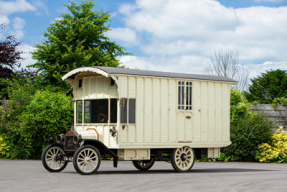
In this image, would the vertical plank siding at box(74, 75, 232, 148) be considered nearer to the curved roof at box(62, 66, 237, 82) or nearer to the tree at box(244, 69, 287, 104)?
the curved roof at box(62, 66, 237, 82)

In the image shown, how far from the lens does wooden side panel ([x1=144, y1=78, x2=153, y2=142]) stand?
13.7 meters

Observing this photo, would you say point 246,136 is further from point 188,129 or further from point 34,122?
point 34,122

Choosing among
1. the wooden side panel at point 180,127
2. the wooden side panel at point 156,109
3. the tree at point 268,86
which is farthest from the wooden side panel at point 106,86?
Result: the tree at point 268,86

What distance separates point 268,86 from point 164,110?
3871cm

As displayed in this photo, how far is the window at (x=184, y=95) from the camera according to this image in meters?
14.5

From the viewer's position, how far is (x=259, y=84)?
51875mm

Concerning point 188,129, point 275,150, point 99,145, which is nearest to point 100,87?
point 99,145

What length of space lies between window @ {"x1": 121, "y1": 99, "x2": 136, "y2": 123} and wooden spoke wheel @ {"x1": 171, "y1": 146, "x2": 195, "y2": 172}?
1.89 m

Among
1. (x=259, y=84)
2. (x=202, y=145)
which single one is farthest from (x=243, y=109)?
(x=259, y=84)

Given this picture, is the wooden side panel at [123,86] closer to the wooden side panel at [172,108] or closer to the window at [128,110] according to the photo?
the window at [128,110]

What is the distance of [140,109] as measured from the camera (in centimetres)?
1365

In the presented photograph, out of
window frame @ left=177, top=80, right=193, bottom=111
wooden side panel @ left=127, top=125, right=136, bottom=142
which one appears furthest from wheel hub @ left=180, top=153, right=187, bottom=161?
wooden side panel @ left=127, top=125, right=136, bottom=142

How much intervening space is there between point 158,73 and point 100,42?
18948 mm

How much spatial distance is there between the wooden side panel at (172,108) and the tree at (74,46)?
50.7 ft
